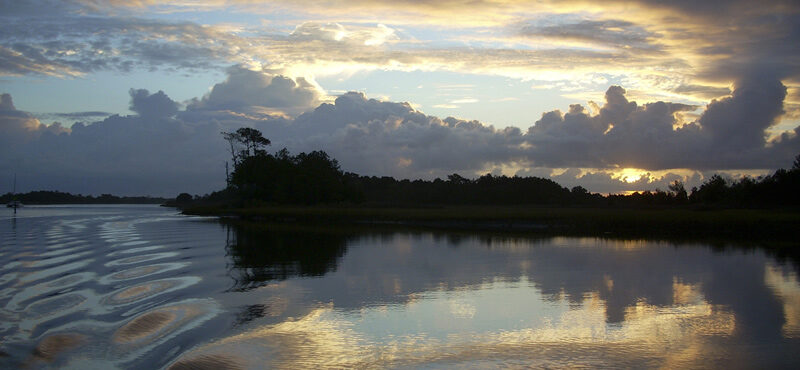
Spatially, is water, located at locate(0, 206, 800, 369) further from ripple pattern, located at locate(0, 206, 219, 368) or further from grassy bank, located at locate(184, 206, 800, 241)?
grassy bank, located at locate(184, 206, 800, 241)

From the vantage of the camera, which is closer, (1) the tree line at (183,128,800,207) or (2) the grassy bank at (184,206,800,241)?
(2) the grassy bank at (184,206,800,241)

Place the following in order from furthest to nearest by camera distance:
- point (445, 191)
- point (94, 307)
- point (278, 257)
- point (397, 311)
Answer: point (445, 191) → point (278, 257) → point (94, 307) → point (397, 311)

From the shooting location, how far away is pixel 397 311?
1385cm

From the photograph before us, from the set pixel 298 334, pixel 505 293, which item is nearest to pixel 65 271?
pixel 298 334

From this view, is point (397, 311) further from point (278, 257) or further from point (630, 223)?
point (630, 223)

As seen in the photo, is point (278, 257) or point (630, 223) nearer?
point (278, 257)

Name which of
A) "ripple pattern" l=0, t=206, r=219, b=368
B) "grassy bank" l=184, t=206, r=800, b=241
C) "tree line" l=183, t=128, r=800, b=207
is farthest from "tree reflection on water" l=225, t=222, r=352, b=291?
"tree line" l=183, t=128, r=800, b=207

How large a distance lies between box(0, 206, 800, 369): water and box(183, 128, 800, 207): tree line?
176ft

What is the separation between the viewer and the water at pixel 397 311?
10156mm

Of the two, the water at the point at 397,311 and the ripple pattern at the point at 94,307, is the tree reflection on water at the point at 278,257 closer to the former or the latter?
the water at the point at 397,311

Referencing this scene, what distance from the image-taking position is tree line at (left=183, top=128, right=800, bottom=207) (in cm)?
7144

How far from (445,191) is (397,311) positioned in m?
114

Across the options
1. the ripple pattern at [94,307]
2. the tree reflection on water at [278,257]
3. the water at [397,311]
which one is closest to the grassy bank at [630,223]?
the water at [397,311]

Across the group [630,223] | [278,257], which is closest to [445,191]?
[630,223]
